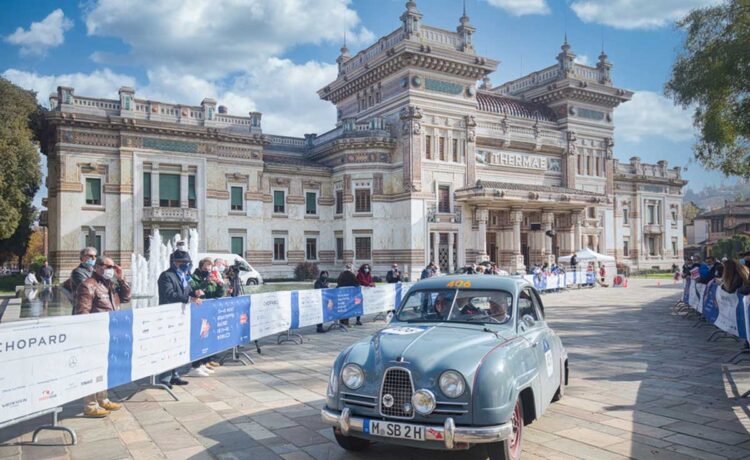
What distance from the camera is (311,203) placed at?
4044 cm

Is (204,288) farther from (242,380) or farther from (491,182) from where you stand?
(491,182)

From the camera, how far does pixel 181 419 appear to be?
23.3 ft

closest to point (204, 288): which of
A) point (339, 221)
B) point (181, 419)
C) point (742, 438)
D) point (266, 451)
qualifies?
point (181, 419)

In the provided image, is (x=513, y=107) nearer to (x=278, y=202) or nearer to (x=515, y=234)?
(x=515, y=234)

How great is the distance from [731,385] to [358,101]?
125 ft

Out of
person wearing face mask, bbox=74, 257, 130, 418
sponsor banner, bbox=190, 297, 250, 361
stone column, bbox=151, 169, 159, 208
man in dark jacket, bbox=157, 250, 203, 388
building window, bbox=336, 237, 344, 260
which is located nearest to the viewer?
person wearing face mask, bbox=74, 257, 130, 418

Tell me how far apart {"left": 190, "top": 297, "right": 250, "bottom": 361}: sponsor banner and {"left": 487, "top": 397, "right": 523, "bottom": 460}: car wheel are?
222 inches

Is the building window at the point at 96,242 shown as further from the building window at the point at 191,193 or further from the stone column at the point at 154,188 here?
the building window at the point at 191,193

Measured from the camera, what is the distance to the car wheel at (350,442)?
5.77 m

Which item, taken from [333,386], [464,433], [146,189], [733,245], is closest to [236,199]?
[146,189]

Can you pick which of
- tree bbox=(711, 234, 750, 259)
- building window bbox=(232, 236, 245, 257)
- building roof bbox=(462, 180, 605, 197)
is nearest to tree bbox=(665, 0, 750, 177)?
building roof bbox=(462, 180, 605, 197)

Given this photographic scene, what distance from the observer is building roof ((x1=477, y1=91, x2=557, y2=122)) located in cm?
4394

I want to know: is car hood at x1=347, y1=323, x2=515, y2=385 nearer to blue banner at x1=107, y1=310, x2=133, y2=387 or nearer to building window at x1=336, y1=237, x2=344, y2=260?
blue banner at x1=107, y1=310, x2=133, y2=387

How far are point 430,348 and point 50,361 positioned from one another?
424 centimetres
